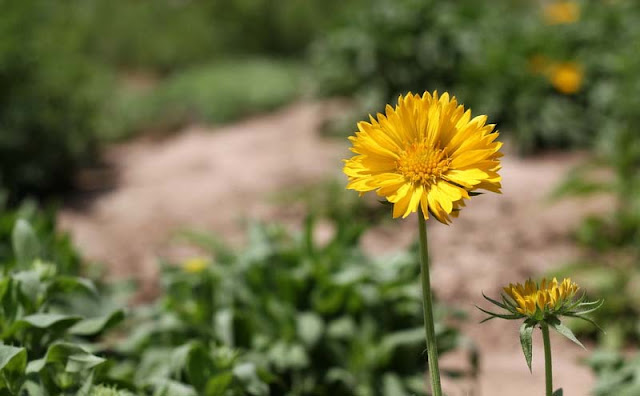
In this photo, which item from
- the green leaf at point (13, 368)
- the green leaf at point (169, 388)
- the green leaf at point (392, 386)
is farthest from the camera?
the green leaf at point (392, 386)

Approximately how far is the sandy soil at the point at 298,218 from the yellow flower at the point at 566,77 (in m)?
0.54

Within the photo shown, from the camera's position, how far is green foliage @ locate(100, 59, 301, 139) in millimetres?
7402

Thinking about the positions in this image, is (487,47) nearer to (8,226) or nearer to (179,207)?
(179,207)

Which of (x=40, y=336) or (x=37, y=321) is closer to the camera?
(x=37, y=321)

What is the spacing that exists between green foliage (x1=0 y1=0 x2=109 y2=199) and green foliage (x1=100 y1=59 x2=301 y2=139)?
137 centimetres

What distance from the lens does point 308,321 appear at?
8.39 ft

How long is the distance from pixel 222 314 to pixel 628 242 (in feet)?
7.53

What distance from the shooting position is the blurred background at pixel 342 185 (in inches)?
105

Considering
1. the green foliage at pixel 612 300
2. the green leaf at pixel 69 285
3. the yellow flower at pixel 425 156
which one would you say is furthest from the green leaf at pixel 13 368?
the green foliage at pixel 612 300

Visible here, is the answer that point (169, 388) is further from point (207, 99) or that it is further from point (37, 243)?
point (207, 99)

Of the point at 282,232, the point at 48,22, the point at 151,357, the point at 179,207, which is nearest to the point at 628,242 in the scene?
the point at 282,232

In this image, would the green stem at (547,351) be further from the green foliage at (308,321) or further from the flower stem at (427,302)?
the green foliage at (308,321)

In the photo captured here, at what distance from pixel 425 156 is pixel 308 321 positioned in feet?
4.44

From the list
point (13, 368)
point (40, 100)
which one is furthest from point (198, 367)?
point (40, 100)
